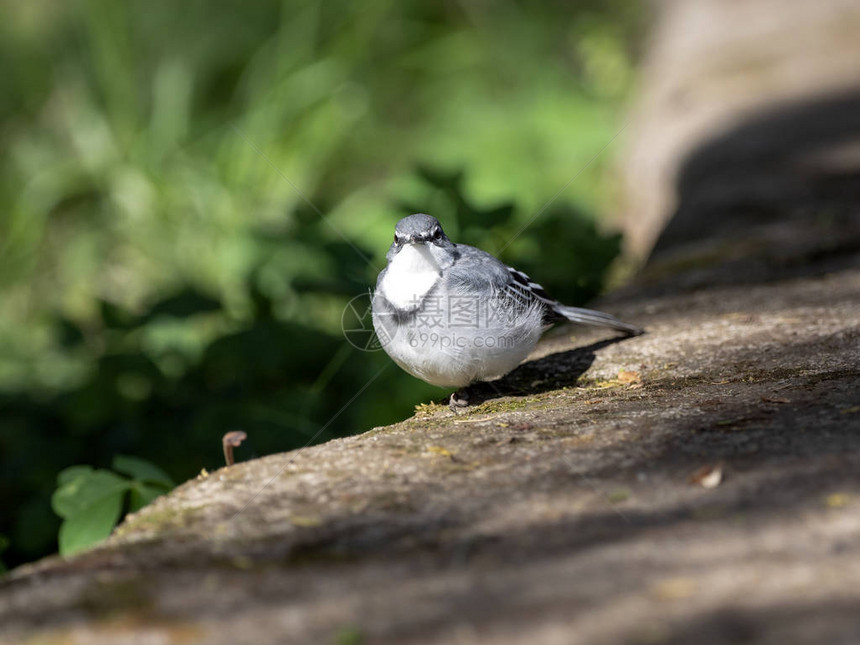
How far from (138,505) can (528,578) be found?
160 cm

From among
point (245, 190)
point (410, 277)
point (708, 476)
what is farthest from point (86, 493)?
point (245, 190)

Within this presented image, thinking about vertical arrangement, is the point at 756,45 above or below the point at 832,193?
above

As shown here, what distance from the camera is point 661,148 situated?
24.8 ft

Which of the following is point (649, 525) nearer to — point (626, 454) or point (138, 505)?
point (626, 454)

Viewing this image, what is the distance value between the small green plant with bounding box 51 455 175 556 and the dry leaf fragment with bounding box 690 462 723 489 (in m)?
1.77

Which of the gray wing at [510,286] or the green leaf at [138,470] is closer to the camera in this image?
the green leaf at [138,470]

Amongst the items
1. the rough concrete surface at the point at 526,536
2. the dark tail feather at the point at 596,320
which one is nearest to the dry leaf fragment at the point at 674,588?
the rough concrete surface at the point at 526,536

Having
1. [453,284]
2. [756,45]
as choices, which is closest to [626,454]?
[453,284]

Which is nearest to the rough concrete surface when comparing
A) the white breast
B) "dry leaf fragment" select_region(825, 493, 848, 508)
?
"dry leaf fragment" select_region(825, 493, 848, 508)

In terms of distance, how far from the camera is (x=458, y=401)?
3.32 m

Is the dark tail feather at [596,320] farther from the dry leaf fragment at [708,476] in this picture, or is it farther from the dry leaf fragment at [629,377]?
the dry leaf fragment at [708,476]

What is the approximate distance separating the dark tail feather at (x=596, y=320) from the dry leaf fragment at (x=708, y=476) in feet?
5.20

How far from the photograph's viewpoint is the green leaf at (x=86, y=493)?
9.01ft

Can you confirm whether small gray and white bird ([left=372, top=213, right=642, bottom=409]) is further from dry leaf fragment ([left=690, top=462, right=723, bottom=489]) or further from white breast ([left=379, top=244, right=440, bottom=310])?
dry leaf fragment ([left=690, top=462, right=723, bottom=489])
